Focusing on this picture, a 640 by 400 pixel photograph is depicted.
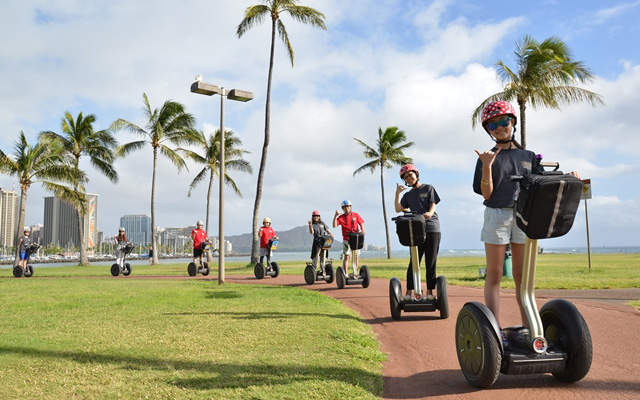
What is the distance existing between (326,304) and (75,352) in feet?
14.0

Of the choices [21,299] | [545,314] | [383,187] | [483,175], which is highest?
[383,187]

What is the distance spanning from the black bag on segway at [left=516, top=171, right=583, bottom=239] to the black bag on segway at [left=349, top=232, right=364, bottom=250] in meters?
6.99

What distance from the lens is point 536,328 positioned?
3.16 metres

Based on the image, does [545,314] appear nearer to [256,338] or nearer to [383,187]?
[256,338]

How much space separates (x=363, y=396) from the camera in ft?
10.4

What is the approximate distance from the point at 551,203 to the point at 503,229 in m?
0.72

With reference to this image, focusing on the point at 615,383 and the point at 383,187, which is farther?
the point at 383,187

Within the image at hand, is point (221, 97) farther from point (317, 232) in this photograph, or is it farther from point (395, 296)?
point (395, 296)

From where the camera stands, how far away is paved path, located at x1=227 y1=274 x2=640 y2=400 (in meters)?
3.30

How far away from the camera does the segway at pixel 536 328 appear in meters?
2.88

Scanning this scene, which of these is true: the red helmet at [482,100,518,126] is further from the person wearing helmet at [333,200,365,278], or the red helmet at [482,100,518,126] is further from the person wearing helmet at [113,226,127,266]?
the person wearing helmet at [113,226,127,266]

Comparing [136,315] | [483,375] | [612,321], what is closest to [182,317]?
[136,315]

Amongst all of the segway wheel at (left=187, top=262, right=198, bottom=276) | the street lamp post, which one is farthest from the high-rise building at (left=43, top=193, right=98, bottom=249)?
the street lamp post

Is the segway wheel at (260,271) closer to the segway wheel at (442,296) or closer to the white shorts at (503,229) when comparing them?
the segway wheel at (442,296)
